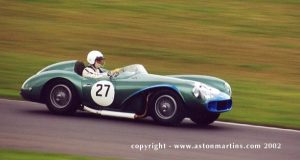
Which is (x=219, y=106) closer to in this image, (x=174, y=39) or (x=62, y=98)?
(x=62, y=98)

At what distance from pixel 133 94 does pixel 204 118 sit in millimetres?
1168

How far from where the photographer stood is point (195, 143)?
32.9ft

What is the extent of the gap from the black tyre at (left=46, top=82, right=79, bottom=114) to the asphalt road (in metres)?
0.17

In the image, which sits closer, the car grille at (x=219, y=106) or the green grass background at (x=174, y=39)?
the car grille at (x=219, y=106)

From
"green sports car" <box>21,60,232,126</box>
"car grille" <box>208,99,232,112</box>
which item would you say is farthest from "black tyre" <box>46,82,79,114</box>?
"car grille" <box>208,99,232,112</box>

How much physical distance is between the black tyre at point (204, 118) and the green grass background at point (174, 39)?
198 cm

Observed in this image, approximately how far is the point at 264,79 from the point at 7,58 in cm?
611

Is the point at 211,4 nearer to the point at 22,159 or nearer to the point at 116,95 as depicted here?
the point at 116,95

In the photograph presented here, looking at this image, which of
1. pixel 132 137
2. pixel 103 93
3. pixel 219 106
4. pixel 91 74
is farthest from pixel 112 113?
pixel 219 106

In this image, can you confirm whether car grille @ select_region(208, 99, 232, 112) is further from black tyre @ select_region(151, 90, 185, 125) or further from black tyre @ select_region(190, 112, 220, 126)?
black tyre @ select_region(151, 90, 185, 125)

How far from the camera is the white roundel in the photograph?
11508mm

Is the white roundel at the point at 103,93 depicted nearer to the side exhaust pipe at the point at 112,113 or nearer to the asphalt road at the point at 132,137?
the side exhaust pipe at the point at 112,113

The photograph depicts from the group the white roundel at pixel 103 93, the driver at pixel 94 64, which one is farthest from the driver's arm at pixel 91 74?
the white roundel at pixel 103 93

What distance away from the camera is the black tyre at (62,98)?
11.8 meters
